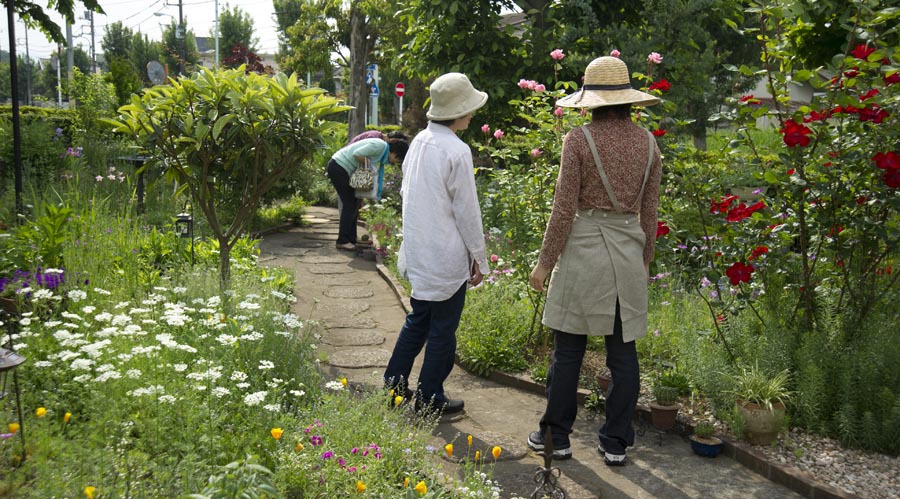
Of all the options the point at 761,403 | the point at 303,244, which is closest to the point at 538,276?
the point at 761,403

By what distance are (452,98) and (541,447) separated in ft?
6.10

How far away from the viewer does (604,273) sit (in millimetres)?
3742

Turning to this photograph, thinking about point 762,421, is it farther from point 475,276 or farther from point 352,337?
point 352,337

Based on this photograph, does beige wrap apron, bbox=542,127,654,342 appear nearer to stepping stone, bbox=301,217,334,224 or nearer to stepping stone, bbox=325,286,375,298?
stepping stone, bbox=325,286,375,298

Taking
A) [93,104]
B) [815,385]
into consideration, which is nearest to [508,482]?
[815,385]

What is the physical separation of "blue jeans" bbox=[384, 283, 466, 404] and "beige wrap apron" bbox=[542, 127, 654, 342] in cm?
73

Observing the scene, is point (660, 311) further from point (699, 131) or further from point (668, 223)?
point (699, 131)

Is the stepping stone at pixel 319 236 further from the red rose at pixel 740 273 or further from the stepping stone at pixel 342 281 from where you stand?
the red rose at pixel 740 273

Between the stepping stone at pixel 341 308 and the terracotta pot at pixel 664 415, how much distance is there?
3250mm

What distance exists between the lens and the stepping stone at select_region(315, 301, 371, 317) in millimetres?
6914

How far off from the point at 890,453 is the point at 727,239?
4.56ft

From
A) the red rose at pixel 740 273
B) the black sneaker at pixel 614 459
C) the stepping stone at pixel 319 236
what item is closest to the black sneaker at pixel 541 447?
the black sneaker at pixel 614 459

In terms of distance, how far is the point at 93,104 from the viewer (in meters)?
13.3

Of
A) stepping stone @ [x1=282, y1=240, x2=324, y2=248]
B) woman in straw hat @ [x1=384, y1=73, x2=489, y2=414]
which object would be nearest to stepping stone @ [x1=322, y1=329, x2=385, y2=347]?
woman in straw hat @ [x1=384, y1=73, x2=489, y2=414]
